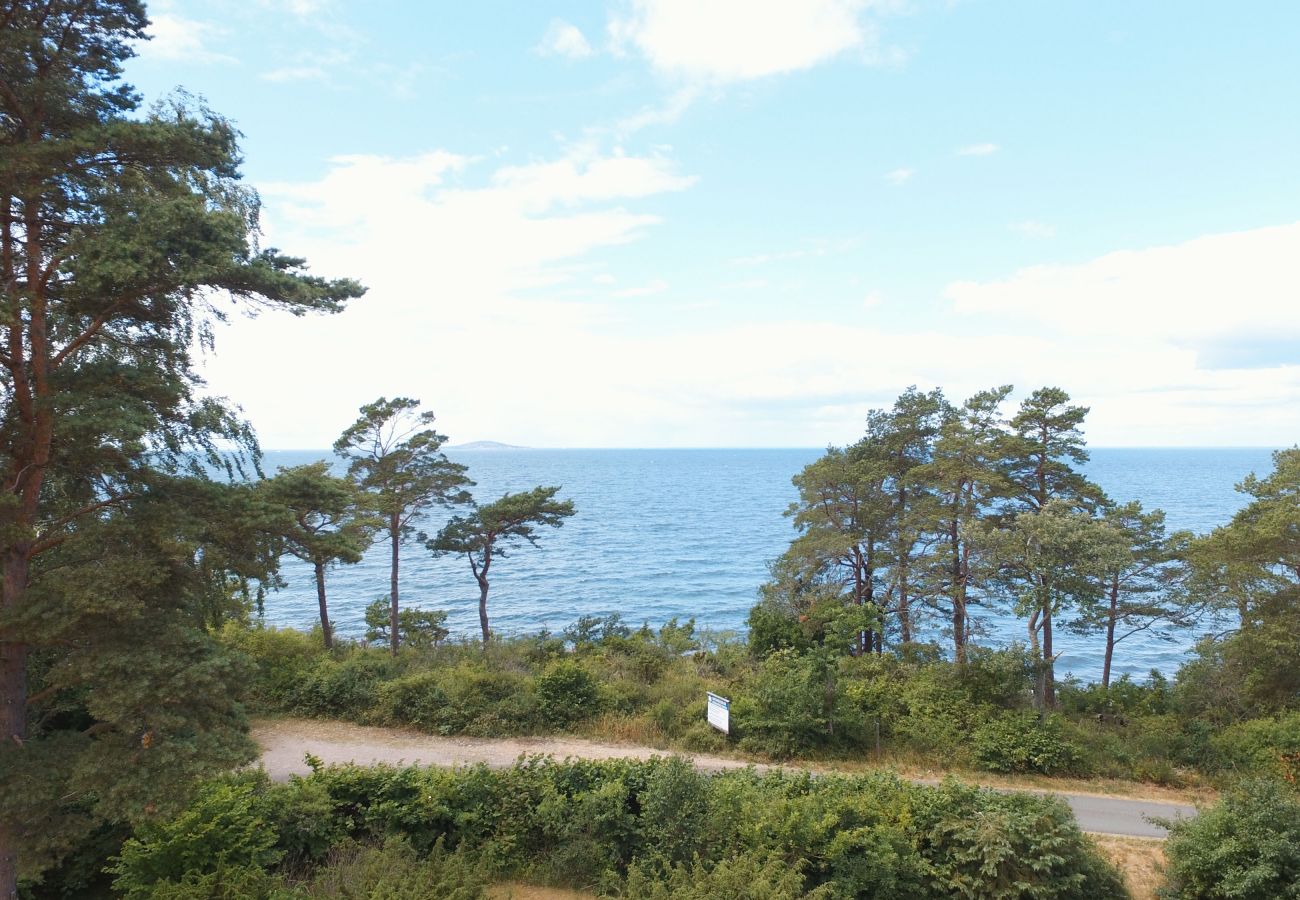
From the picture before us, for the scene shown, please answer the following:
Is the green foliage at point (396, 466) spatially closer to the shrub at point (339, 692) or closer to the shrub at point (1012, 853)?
the shrub at point (339, 692)

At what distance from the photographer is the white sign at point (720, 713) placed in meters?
14.7

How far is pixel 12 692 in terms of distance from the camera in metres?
6.61

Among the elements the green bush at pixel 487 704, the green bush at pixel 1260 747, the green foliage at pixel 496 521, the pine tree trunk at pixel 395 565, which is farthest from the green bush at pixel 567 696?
the green bush at pixel 1260 747

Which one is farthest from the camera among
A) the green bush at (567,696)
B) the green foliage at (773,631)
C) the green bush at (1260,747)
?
the green foliage at (773,631)

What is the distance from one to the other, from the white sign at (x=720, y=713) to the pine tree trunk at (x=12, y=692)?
37.5 ft

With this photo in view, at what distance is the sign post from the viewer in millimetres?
14742

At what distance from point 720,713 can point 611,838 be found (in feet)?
17.3

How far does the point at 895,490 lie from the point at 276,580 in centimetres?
1926

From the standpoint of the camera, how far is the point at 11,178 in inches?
229

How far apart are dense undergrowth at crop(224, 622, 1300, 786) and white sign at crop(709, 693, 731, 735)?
33 centimetres

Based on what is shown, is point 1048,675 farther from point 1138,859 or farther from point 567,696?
point 567,696


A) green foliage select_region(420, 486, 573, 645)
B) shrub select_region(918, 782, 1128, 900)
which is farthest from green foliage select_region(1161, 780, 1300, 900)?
green foliage select_region(420, 486, 573, 645)

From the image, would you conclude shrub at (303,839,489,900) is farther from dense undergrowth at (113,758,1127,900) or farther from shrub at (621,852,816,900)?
shrub at (621,852,816,900)

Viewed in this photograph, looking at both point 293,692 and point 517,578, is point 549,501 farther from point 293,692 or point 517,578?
point 517,578
